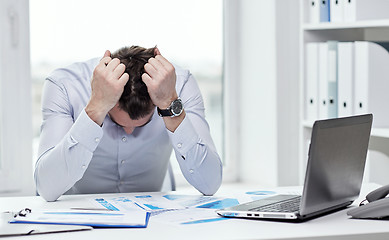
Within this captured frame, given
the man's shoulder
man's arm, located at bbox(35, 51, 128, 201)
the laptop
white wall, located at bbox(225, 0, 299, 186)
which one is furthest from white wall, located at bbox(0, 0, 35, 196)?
the laptop

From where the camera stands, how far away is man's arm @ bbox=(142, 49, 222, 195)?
186 centimetres

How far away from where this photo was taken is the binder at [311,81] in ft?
9.16

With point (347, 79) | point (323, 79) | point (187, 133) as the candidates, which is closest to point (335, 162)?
point (187, 133)

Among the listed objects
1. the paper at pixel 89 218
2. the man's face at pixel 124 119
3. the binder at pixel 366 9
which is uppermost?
the binder at pixel 366 9

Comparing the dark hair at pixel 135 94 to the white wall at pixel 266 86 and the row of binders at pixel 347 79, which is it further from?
the white wall at pixel 266 86

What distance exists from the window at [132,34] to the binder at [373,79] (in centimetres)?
105

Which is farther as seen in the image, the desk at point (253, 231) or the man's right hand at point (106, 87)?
the man's right hand at point (106, 87)

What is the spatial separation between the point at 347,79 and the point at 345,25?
0.73 feet

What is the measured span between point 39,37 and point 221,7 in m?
0.98

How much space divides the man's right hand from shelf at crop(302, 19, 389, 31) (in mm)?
1113

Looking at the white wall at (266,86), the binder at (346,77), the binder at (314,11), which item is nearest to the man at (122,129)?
the binder at (346,77)

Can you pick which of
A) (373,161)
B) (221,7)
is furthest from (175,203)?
(221,7)

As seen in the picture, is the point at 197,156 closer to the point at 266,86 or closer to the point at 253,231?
the point at 253,231

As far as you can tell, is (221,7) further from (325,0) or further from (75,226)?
(75,226)
